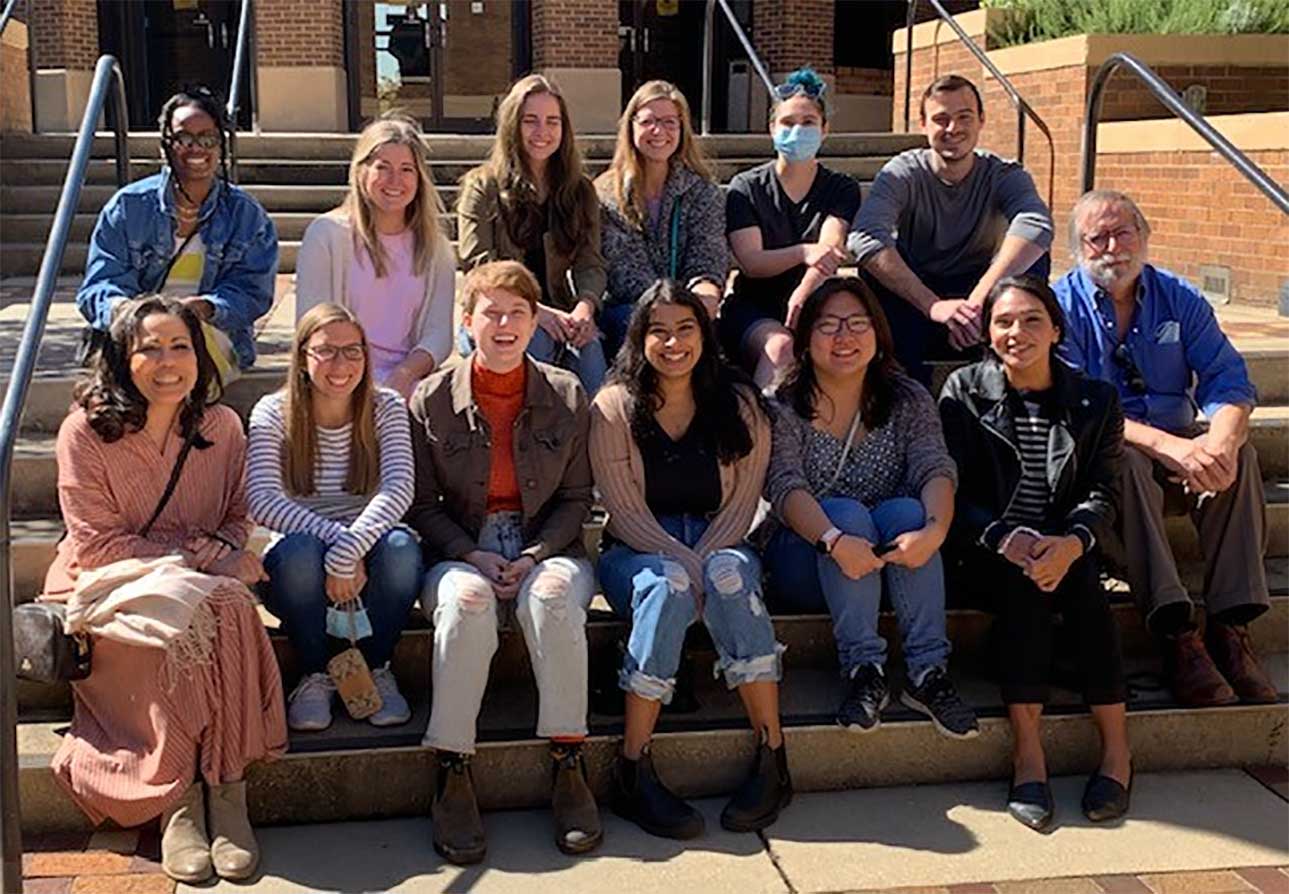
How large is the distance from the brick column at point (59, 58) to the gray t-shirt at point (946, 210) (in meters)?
12.2

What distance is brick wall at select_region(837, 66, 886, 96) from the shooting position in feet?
56.9

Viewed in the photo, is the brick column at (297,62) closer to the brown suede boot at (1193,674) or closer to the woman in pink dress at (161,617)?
the woman in pink dress at (161,617)

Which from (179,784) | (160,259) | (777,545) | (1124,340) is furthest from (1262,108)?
(179,784)

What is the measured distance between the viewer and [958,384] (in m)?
4.23

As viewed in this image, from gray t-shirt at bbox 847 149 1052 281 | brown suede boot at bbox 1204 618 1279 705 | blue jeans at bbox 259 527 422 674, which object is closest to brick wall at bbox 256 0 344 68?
gray t-shirt at bbox 847 149 1052 281

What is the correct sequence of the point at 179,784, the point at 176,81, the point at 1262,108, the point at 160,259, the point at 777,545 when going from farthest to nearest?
the point at 176,81 < the point at 1262,108 < the point at 160,259 < the point at 777,545 < the point at 179,784

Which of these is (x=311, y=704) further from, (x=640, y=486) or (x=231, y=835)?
(x=640, y=486)

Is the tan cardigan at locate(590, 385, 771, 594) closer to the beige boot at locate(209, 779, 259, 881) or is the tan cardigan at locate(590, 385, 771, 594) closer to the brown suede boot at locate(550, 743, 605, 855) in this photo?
the brown suede boot at locate(550, 743, 605, 855)

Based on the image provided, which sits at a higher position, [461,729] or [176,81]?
[176,81]

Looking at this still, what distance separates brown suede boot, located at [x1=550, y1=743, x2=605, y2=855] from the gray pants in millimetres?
1699

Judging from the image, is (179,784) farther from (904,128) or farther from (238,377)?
(904,128)

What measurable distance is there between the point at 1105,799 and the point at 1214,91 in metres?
7.25

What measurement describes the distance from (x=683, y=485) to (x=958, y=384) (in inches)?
36.3

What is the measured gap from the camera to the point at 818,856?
3545 millimetres
